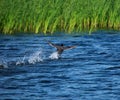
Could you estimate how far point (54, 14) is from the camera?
22750 millimetres

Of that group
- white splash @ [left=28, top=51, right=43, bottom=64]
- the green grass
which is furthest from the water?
the green grass

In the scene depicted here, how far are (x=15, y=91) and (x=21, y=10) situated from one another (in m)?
9.59

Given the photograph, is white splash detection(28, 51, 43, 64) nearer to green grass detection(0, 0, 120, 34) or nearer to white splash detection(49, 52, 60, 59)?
white splash detection(49, 52, 60, 59)

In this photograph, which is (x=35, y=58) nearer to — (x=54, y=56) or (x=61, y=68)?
(x=54, y=56)

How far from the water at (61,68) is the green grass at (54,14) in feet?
1.51

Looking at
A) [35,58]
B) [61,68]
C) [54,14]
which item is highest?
[54,14]

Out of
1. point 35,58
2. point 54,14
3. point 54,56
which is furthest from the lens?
point 54,14

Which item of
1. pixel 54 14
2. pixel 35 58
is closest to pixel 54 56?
pixel 35 58

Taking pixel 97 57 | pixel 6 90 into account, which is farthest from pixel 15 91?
pixel 97 57

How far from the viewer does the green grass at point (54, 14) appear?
74.0 ft

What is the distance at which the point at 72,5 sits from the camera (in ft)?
74.4

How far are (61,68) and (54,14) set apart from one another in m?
6.55

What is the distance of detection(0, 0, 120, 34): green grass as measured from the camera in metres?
22.5

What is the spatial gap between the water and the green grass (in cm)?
46
